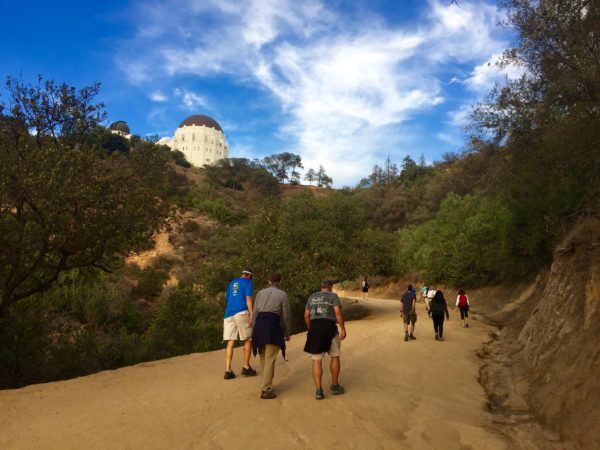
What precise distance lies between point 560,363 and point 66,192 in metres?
9.55

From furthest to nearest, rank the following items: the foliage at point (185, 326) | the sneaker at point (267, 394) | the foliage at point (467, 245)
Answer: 1. the foliage at point (467, 245)
2. the foliage at point (185, 326)
3. the sneaker at point (267, 394)

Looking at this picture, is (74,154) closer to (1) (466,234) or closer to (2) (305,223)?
(2) (305,223)

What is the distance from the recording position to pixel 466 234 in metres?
30.1

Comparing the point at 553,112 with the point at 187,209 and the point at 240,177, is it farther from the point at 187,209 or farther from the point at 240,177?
the point at 240,177

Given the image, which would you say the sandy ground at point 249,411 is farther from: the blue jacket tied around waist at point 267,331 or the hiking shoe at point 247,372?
the blue jacket tied around waist at point 267,331

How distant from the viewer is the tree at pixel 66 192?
26.3 feet

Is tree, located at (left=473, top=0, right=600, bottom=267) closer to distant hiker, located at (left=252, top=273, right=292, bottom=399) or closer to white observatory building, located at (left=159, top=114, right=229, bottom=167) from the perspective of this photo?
distant hiker, located at (left=252, top=273, right=292, bottom=399)

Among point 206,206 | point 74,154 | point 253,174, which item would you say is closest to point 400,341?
point 74,154

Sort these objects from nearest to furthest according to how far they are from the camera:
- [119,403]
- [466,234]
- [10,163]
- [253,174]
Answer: [119,403] → [10,163] → [466,234] → [253,174]

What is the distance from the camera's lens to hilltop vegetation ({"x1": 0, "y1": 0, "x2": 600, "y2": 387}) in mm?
8711

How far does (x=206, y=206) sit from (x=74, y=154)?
196 ft

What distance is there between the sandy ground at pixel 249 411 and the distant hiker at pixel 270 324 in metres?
0.68

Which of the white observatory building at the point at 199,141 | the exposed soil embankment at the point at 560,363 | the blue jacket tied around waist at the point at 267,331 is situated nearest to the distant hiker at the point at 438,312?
the exposed soil embankment at the point at 560,363

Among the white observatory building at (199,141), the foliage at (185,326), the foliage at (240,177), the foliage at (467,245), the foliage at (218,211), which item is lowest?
the foliage at (185,326)
